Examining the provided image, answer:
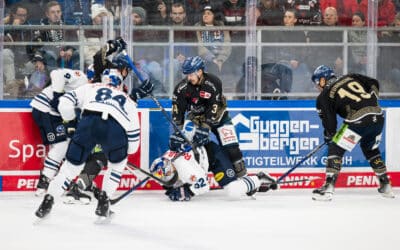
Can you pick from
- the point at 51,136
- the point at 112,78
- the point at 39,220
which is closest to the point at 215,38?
the point at 51,136

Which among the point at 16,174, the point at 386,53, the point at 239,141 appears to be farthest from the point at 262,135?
the point at 16,174

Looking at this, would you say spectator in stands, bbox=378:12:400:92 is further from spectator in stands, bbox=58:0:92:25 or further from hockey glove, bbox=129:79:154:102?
spectator in stands, bbox=58:0:92:25

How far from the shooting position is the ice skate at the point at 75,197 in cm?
718

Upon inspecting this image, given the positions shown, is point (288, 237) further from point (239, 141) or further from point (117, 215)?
point (239, 141)

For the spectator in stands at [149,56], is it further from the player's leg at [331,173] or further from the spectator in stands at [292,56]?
the player's leg at [331,173]

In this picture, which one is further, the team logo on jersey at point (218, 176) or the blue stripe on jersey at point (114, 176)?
the team logo on jersey at point (218, 176)

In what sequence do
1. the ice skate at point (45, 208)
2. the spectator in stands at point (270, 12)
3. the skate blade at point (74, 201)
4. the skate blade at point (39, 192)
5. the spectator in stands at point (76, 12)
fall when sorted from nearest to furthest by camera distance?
the ice skate at point (45, 208) < the skate blade at point (74, 201) < the skate blade at point (39, 192) < the spectator in stands at point (76, 12) < the spectator in stands at point (270, 12)

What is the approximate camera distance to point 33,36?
8.27 meters

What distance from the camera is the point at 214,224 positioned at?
627 centimetres

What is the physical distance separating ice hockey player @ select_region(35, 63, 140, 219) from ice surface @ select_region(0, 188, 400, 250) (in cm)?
23

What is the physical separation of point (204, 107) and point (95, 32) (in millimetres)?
1348

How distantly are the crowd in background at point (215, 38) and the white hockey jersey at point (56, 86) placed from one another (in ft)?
1.56

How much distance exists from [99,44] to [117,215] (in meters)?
2.08

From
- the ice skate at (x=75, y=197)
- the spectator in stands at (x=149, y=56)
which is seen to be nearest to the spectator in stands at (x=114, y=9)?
the spectator in stands at (x=149, y=56)
